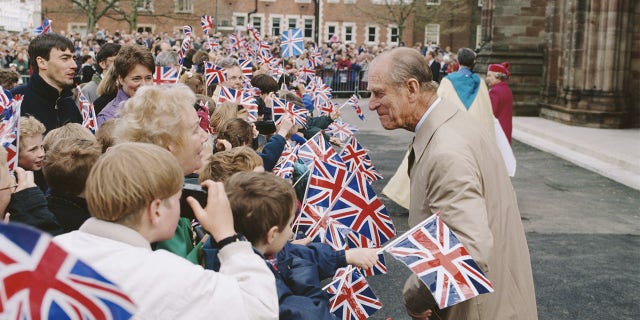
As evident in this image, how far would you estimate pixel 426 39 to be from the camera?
6384 cm

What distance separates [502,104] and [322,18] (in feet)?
182

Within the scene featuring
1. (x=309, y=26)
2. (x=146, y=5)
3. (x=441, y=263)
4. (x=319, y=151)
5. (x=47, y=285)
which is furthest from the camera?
(x=309, y=26)

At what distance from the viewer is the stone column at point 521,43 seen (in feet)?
76.2

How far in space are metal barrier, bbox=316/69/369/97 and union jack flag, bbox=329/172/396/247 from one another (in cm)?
2726

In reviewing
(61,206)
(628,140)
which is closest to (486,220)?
(61,206)

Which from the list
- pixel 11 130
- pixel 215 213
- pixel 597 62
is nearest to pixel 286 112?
pixel 11 130

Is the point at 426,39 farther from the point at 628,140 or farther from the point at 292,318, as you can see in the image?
Answer: the point at 292,318

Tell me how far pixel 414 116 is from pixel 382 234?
1.02 meters

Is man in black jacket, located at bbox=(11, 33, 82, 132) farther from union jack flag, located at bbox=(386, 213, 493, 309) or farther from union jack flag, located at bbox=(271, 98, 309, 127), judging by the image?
union jack flag, located at bbox=(386, 213, 493, 309)

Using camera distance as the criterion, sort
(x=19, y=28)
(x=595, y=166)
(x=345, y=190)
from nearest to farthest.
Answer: (x=345, y=190)
(x=595, y=166)
(x=19, y=28)

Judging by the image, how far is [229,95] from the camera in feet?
24.4

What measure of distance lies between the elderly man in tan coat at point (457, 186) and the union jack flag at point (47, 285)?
1.47m

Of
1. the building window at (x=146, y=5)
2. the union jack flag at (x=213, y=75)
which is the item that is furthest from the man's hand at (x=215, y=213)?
the building window at (x=146, y=5)

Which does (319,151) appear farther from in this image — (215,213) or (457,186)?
(215,213)
